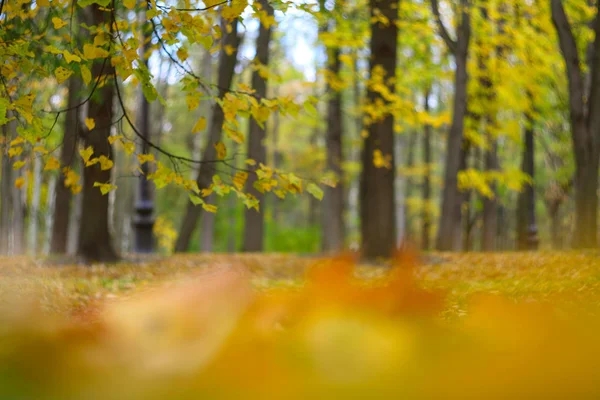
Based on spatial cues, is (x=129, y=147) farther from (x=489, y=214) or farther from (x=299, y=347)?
(x=489, y=214)

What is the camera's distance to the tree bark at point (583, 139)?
8016 millimetres

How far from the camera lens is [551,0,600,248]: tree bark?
802cm

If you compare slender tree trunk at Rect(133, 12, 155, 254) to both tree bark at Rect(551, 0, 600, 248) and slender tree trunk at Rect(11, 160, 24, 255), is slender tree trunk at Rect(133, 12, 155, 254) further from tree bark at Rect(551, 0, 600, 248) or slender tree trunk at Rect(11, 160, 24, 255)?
slender tree trunk at Rect(11, 160, 24, 255)

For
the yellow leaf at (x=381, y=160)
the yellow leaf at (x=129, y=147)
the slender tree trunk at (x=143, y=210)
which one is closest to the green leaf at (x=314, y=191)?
the yellow leaf at (x=129, y=147)

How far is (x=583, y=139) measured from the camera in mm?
8273

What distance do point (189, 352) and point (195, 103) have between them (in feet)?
6.48

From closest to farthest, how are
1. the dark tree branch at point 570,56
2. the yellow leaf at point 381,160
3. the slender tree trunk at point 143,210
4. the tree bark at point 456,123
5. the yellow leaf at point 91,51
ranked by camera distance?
the yellow leaf at point 91,51, the dark tree branch at point 570,56, the yellow leaf at point 381,160, the slender tree trunk at point 143,210, the tree bark at point 456,123

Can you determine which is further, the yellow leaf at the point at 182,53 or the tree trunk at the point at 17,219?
the tree trunk at the point at 17,219

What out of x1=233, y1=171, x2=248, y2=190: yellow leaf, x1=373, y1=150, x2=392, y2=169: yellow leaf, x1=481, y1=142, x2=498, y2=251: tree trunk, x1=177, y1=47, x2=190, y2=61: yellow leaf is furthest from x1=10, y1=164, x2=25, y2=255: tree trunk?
x1=233, y1=171, x2=248, y2=190: yellow leaf

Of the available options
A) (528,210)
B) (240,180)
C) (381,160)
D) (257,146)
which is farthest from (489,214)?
(240,180)

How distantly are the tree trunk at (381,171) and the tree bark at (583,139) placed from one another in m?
2.30

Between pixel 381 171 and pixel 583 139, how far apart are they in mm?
2933

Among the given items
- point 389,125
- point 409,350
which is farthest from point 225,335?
point 389,125

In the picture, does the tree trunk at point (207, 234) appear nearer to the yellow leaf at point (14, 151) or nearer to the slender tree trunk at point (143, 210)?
the slender tree trunk at point (143, 210)
